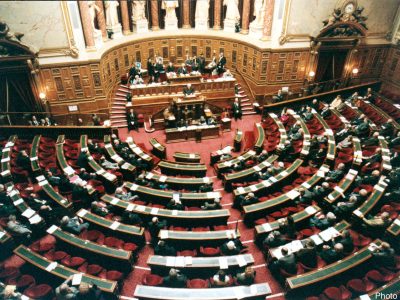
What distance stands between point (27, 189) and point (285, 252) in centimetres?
934

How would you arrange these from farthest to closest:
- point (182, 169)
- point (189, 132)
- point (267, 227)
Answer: point (189, 132), point (182, 169), point (267, 227)

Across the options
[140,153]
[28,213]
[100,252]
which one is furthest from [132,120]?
[100,252]

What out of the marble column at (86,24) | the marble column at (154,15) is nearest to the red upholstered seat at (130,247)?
the marble column at (86,24)

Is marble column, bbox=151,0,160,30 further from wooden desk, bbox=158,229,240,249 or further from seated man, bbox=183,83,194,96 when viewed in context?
wooden desk, bbox=158,229,240,249

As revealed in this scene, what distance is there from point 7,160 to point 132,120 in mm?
6540

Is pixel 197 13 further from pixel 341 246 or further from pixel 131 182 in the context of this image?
pixel 341 246

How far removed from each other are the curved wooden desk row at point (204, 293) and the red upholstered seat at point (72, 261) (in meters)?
2.06

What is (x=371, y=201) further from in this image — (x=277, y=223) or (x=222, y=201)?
(x=222, y=201)

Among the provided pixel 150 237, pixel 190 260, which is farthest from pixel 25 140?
pixel 190 260

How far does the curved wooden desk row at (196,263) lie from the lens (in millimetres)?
8227

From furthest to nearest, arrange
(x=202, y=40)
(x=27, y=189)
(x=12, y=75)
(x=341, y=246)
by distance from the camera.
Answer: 1. (x=202, y=40)
2. (x=12, y=75)
3. (x=27, y=189)
4. (x=341, y=246)

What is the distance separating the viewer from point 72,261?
847 centimetres

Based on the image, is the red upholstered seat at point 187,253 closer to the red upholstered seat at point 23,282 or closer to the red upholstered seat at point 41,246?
the red upholstered seat at point 41,246

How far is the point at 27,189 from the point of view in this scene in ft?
35.9
